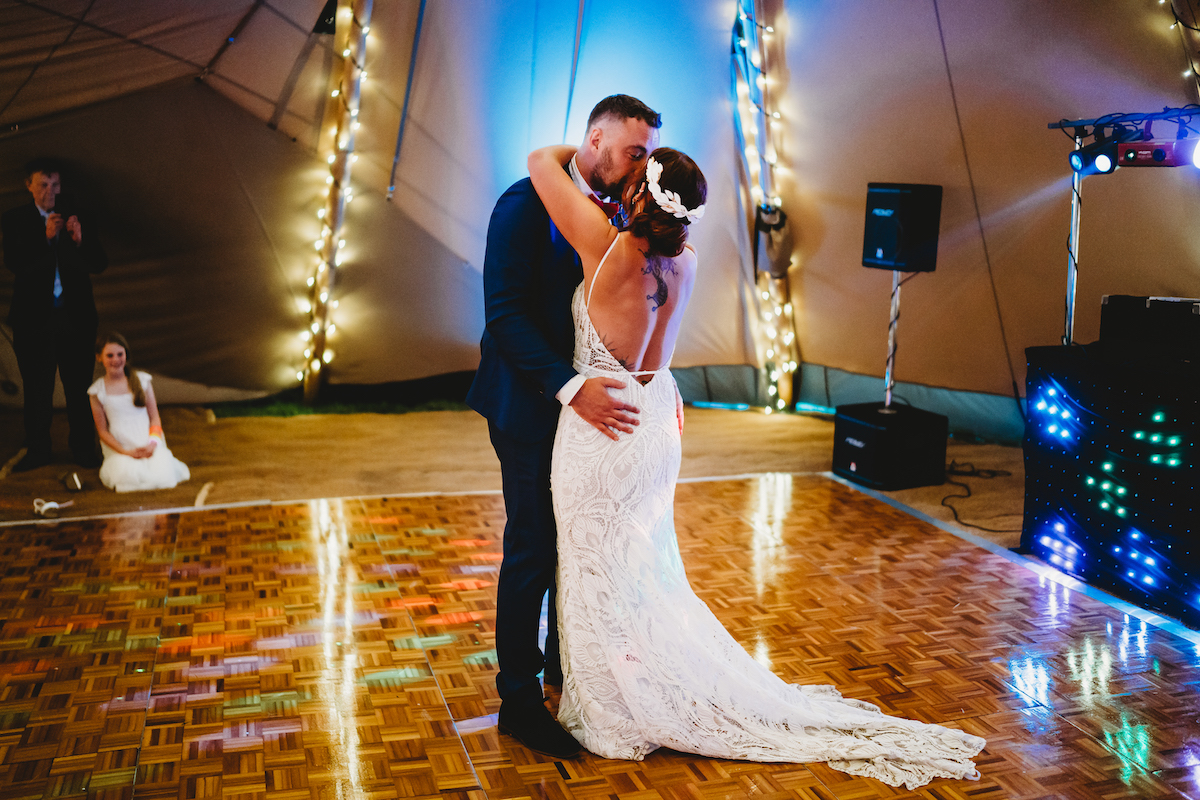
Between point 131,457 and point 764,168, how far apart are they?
3.85 m

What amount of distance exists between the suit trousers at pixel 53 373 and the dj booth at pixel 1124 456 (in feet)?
13.8

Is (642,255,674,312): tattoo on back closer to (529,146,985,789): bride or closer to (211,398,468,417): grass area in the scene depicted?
(529,146,985,789): bride

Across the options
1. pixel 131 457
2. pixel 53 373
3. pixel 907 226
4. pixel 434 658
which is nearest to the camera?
pixel 434 658

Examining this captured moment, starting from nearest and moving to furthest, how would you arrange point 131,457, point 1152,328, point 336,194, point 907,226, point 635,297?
point 635,297 → point 1152,328 → point 131,457 → point 907,226 → point 336,194

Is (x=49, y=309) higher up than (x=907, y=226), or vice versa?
(x=907, y=226)

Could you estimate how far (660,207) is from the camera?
6.84 feet

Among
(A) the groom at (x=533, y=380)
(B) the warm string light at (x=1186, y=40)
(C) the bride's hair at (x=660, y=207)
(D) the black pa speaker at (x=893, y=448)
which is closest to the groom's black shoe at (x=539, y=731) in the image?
(A) the groom at (x=533, y=380)

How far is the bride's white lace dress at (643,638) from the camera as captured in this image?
2268 millimetres

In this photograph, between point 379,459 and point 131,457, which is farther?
point 379,459

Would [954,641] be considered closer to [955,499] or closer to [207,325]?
[955,499]

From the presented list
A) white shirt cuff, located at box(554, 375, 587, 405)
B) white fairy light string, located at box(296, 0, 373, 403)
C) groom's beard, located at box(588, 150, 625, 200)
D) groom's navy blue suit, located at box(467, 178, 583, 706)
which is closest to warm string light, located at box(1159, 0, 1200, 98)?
groom's beard, located at box(588, 150, 625, 200)

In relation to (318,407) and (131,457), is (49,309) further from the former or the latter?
(318,407)

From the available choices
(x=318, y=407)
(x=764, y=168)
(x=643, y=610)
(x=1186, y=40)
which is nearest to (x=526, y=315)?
(x=643, y=610)

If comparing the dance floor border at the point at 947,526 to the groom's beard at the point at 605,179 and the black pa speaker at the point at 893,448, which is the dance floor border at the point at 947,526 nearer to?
the black pa speaker at the point at 893,448
